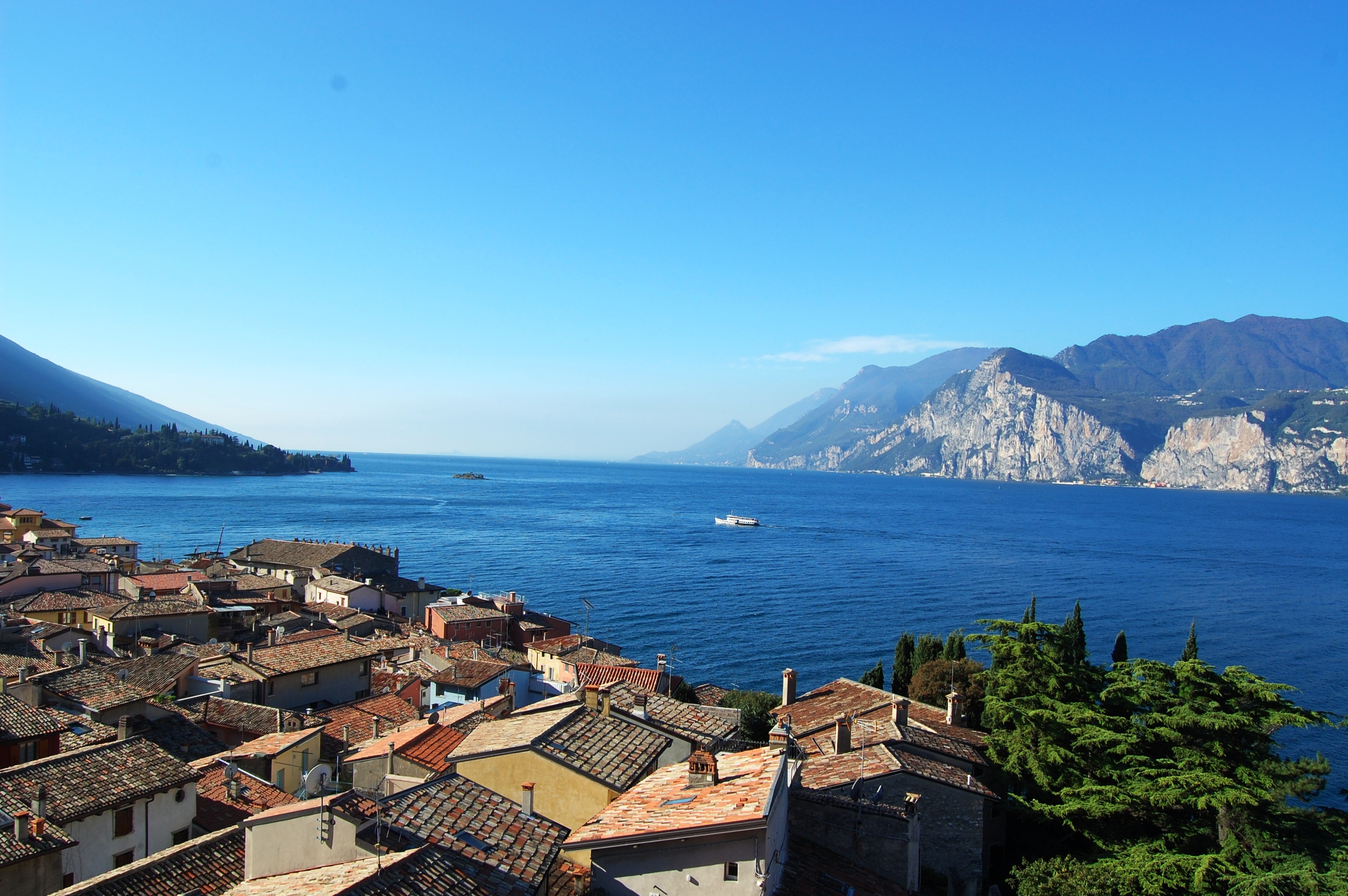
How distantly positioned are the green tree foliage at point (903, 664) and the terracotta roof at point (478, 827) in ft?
96.6

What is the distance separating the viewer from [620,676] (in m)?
29.2

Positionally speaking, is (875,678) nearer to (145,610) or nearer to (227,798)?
(227,798)

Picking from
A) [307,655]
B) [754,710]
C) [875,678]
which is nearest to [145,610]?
[307,655]

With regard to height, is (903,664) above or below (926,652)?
below

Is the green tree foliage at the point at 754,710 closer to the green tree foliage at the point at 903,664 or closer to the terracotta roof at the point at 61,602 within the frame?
the green tree foliage at the point at 903,664

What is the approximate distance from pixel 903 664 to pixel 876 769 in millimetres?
23956

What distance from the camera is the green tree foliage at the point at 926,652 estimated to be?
125 ft

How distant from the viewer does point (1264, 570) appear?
322 ft

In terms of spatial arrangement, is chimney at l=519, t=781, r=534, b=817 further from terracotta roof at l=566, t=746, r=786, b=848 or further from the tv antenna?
the tv antenna

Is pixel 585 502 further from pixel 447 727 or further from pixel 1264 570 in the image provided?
pixel 447 727

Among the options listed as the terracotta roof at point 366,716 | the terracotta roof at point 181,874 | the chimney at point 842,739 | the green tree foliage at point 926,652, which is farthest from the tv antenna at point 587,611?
the terracotta roof at point 181,874

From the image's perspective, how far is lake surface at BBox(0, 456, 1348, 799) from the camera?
56.4 m

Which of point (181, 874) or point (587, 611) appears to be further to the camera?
point (587, 611)

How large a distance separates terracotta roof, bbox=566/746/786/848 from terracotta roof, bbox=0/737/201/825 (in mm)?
8052
